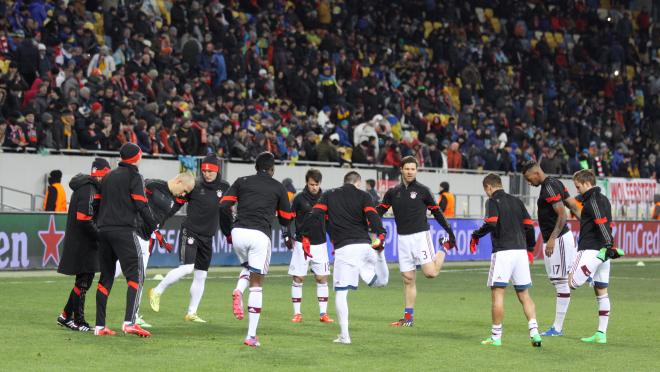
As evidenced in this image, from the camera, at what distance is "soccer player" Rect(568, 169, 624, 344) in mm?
15633

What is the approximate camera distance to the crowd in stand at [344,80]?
97.4ft

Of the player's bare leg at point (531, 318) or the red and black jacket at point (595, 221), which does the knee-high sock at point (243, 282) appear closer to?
the player's bare leg at point (531, 318)

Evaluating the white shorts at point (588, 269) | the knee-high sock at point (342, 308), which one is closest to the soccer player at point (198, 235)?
the knee-high sock at point (342, 308)

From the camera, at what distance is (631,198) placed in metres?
41.9

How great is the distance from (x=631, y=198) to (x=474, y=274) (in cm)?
1380

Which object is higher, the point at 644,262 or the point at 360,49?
the point at 360,49

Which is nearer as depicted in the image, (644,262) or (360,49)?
(644,262)

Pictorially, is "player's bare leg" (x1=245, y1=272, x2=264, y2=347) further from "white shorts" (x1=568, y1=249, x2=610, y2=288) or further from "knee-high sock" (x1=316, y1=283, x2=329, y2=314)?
"white shorts" (x1=568, y1=249, x2=610, y2=288)

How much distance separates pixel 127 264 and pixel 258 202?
1720 millimetres

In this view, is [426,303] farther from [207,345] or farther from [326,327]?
[207,345]

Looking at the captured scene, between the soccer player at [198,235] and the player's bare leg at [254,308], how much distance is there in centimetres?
273

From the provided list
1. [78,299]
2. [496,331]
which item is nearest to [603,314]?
[496,331]

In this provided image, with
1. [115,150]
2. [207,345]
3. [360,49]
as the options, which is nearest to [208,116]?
[115,150]

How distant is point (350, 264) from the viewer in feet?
48.6
